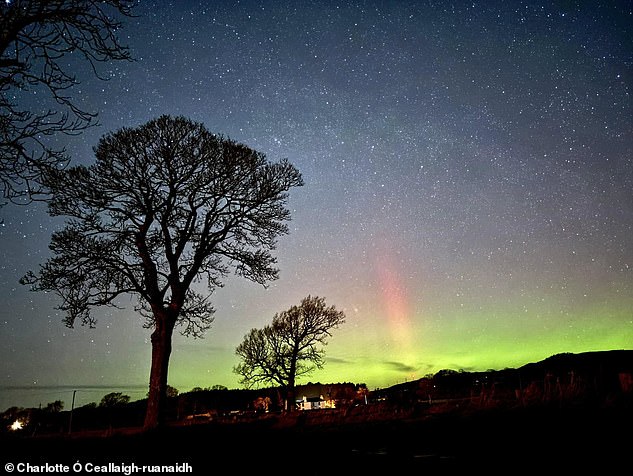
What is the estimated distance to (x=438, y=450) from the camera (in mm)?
2406

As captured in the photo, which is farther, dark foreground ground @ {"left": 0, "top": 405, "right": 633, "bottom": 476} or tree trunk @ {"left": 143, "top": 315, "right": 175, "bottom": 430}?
tree trunk @ {"left": 143, "top": 315, "right": 175, "bottom": 430}

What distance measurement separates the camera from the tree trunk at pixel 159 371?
12991 millimetres

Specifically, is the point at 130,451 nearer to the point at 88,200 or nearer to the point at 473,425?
the point at 473,425

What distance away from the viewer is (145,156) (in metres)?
13.6

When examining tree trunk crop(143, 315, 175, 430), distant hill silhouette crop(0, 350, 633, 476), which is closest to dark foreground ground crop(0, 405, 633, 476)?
distant hill silhouette crop(0, 350, 633, 476)

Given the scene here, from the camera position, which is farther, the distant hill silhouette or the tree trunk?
the tree trunk

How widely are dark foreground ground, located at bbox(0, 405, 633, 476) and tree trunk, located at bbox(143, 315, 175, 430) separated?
30.3 ft

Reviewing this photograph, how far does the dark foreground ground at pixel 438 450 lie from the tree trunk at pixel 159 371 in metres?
9.25

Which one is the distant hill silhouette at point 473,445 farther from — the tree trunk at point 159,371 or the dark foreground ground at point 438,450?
the tree trunk at point 159,371

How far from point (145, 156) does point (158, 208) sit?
1.80 metres

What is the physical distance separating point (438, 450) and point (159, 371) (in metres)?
13.0

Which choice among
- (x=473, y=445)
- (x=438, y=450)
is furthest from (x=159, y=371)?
(x=473, y=445)

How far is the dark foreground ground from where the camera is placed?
1.75 m

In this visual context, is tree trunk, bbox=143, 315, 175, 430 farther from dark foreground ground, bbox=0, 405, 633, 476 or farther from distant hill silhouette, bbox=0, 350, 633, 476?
dark foreground ground, bbox=0, 405, 633, 476
